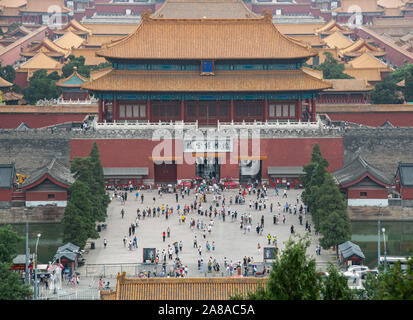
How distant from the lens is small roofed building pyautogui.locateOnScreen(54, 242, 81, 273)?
55031mm

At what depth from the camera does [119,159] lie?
78.6 metres

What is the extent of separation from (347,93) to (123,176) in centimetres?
2748

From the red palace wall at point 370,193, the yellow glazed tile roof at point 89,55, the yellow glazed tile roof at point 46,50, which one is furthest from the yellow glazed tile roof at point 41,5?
the red palace wall at point 370,193

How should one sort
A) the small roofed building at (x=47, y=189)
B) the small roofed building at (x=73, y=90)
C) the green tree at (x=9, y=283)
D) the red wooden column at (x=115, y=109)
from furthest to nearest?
the small roofed building at (x=73, y=90) → the red wooden column at (x=115, y=109) → the small roofed building at (x=47, y=189) → the green tree at (x=9, y=283)

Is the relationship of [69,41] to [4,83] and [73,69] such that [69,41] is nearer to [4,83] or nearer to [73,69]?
[73,69]

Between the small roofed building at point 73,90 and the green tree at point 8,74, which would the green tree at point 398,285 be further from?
the green tree at point 8,74

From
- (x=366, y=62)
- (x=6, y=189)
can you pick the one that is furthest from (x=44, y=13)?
(x=6, y=189)

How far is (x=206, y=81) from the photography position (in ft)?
263

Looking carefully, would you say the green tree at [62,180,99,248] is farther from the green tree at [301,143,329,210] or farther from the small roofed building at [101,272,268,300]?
the small roofed building at [101,272,268,300]

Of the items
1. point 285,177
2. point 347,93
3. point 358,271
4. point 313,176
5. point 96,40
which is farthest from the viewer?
point 96,40

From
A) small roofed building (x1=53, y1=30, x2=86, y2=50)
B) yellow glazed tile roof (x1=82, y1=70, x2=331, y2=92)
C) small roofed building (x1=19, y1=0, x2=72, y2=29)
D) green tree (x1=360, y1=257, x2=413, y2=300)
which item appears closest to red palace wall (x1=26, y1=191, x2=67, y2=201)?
yellow glazed tile roof (x1=82, y1=70, x2=331, y2=92)

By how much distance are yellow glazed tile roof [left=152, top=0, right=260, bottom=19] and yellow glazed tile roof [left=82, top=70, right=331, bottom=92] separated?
1158 inches

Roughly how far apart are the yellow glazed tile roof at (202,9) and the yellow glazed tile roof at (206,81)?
29424 millimetres

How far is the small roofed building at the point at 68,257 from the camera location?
55031mm
